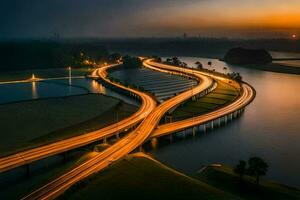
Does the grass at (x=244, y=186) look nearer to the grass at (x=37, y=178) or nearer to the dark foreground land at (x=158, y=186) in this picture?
the dark foreground land at (x=158, y=186)

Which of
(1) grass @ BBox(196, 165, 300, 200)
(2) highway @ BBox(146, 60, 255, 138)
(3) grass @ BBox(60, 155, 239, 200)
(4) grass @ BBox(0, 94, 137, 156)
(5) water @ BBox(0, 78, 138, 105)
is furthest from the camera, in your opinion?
(5) water @ BBox(0, 78, 138, 105)

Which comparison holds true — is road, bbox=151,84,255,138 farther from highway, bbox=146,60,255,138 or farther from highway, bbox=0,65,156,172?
highway, bbox=0,65,156,172

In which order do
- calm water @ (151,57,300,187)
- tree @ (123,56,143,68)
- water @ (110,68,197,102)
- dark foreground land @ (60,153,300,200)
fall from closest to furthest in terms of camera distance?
1. dark foreground land @ (60,153,300,200)
2. calm water @ (151,57,300,187)
3. water @ (110,68,197,102)
4. tree @ (123,56,143,68)

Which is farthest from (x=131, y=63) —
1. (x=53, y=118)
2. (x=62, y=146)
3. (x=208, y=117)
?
(x=62, y=146)

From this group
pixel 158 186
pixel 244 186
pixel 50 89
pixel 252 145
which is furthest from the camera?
pixel 50 89

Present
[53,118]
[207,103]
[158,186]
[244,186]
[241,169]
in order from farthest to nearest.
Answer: [207,103] → [53,118] → [241,169] → [244,186] → [158,186]

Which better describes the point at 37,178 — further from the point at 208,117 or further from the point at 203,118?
the point at 208,117

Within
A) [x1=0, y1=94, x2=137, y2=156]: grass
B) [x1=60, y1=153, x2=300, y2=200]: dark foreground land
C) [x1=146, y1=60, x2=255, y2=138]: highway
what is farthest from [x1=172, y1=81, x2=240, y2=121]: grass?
[x1=60, y1=153, x2=300, y2=200]: dark foreground land
